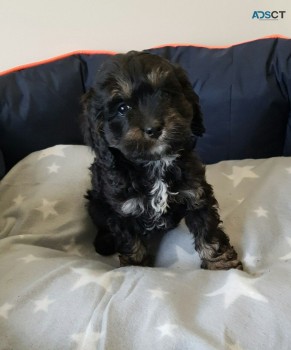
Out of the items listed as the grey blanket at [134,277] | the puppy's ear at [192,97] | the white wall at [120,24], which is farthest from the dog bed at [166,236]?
the puppy's ear at [192,97]

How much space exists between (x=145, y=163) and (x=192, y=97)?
0.36 metres

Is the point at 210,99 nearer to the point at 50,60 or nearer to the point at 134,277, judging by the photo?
the point at 50,60

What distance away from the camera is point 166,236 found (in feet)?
7.79

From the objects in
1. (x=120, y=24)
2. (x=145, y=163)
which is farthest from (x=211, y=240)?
(x=120, y=24)

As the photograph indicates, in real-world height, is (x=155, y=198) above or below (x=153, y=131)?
below

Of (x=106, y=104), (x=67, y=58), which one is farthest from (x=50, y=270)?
(x=67, y=58)

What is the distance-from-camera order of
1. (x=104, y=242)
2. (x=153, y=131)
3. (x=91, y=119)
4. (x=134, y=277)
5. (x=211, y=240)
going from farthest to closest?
(x=104, y=242), (x=211, y=240), (x=134, y=277), (x=91, y=119), (x=153, y=131)

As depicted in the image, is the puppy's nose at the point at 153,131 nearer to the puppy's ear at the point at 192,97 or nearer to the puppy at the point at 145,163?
the puppy at the point at 145,163

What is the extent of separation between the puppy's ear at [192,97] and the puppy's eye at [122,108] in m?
0.28

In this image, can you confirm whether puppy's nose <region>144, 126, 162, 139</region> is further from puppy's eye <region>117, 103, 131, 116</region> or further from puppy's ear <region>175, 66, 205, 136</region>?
puppy's ear <region>175, 66, 205, 136</region>

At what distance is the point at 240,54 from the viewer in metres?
2.74

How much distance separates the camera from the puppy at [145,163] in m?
1.74

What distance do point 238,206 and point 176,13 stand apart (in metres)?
1.31

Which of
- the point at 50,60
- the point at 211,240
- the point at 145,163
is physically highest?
the point at 50,60
